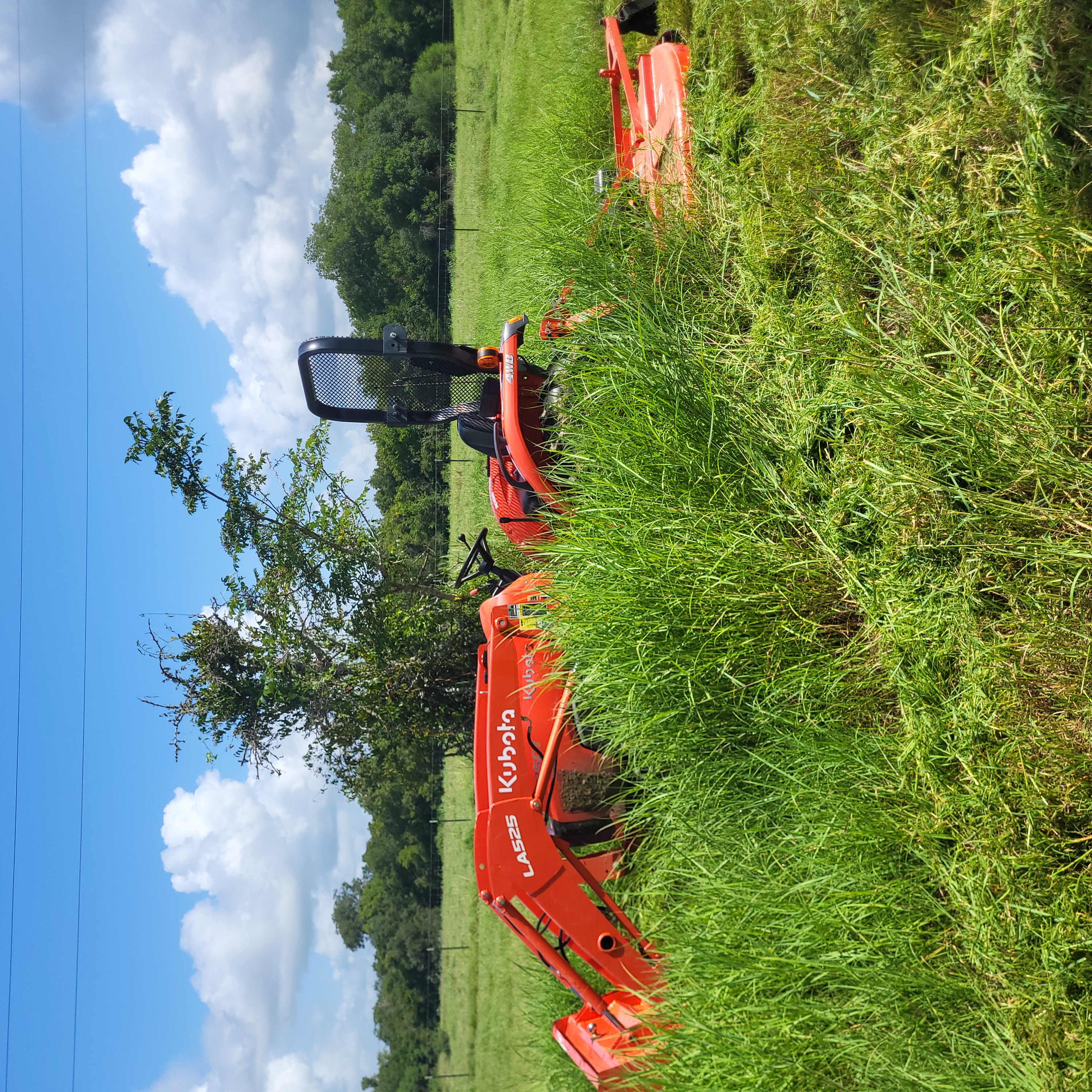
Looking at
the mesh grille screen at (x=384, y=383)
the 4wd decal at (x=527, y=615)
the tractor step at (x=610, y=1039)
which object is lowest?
the tractor step at (x=610, y=1039)

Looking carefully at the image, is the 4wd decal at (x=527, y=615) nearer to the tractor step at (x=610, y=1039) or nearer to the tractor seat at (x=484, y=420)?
the tractor seat at (x=484, y=420)

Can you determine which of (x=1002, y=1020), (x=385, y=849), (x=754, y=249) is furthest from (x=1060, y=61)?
(x=385, y=849)

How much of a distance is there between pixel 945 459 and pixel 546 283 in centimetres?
299

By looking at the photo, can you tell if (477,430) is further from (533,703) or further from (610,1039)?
(610,1039)

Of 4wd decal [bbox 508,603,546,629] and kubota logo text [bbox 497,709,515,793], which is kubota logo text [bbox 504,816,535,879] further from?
4wd decal [bbox 508,603,546,629]

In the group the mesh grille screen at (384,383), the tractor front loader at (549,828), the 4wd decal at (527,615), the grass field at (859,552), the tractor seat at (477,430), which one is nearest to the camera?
the grass field at (859,552)

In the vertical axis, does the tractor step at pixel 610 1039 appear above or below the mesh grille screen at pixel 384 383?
below

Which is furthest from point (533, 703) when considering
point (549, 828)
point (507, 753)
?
point (549, 828)

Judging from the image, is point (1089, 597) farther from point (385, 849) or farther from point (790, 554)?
point (385, 849)

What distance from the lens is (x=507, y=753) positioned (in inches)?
148

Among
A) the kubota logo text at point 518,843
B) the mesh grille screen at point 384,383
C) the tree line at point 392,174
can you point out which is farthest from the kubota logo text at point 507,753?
the tree line at point 392,174

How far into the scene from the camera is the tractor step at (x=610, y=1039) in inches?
142

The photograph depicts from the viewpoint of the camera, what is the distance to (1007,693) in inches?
82.0

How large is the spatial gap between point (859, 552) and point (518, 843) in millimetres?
2044
